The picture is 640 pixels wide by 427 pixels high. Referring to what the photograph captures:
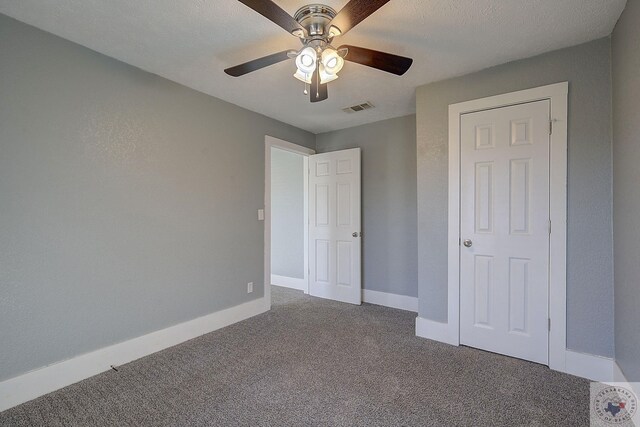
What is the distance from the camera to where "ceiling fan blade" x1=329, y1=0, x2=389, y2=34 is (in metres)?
1.32

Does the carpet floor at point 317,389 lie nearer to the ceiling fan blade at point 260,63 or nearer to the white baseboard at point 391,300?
the white baseboard at point 391,300

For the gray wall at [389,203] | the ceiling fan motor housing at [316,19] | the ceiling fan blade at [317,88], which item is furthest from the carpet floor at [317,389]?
the ceiling fan motor housing at [316,19]

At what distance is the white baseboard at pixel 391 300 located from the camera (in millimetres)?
3579

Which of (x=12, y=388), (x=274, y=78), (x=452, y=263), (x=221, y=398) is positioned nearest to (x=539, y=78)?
(x=452, y=263)

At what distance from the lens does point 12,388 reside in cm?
180

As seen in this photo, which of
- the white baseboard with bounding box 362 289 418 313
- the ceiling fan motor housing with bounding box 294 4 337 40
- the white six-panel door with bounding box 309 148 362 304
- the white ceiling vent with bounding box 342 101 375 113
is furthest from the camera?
the white six-panel door with bounding box 309 148 362 304

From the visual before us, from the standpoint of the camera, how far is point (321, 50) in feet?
5.54

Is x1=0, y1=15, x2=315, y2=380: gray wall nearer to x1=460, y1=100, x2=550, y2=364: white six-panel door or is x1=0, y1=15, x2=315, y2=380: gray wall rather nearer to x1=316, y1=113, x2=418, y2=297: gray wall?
x1=316, y1=113, x2=418, y2=297: gray wall

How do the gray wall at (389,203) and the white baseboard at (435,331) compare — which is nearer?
the white baseboard at (435,331)

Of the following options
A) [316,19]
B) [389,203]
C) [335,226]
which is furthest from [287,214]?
[316,19]

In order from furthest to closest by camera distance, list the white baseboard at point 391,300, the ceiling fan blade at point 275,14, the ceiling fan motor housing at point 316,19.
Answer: the white baseboard at point 391,300, the ceiling fan motor housing at point 316,19, the ceiling fan blade at point 275,14

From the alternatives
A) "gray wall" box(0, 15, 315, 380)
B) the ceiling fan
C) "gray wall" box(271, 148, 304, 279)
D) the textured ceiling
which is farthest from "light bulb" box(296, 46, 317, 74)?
"gray wall" box(271, 148, 304, 279)

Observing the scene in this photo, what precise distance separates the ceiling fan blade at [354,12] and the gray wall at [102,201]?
1850 mm

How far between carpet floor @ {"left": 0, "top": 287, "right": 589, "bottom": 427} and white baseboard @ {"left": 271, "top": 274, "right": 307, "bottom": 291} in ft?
5.76
